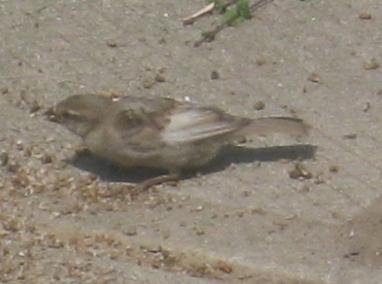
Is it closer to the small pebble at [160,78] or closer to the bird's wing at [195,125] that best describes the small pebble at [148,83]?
the small pebble at [160,78]

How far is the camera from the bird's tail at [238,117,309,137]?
318 inches

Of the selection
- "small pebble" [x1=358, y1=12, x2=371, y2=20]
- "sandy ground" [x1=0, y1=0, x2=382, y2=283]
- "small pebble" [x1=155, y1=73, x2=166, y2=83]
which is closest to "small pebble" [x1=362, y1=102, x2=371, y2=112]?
"sandy ground" [x1=0, y1=0, x2=382, y2=283]

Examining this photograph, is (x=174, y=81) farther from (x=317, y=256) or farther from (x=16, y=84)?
(x=317, y=256)

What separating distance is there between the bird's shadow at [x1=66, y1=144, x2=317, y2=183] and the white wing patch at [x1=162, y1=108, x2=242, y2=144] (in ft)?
0.84

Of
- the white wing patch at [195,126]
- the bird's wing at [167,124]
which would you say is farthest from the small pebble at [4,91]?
the white wing patch at [195,126]

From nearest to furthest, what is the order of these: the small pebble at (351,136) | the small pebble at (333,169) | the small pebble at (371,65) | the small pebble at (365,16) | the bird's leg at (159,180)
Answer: the bird's leg at (159,180) → the small pebble at (333,169) → the small pebble at (351,136) → the small pebble at (371,65) → the small pebble at (365,16)

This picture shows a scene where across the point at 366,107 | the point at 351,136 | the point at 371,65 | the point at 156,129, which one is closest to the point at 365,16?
the point at 371,65

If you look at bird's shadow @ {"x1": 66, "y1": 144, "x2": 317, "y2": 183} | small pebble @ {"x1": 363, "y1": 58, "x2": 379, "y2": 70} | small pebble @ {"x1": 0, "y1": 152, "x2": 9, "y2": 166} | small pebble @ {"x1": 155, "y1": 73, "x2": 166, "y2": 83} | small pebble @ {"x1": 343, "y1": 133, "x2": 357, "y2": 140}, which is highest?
small pebble @ {"x1": 155, "y1": 73, "x2": 166, "y2": 83}

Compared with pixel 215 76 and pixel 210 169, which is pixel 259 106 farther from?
pixel 210 169

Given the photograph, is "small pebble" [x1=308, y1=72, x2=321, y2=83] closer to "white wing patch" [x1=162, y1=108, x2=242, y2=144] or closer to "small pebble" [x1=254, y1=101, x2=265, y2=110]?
"small pebble" [x1=254, y1=101, x2=265, y2=110]

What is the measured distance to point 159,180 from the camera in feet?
26.2

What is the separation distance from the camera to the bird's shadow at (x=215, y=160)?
8125mm

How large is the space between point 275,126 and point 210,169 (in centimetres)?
43

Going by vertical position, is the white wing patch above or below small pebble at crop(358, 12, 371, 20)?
above
